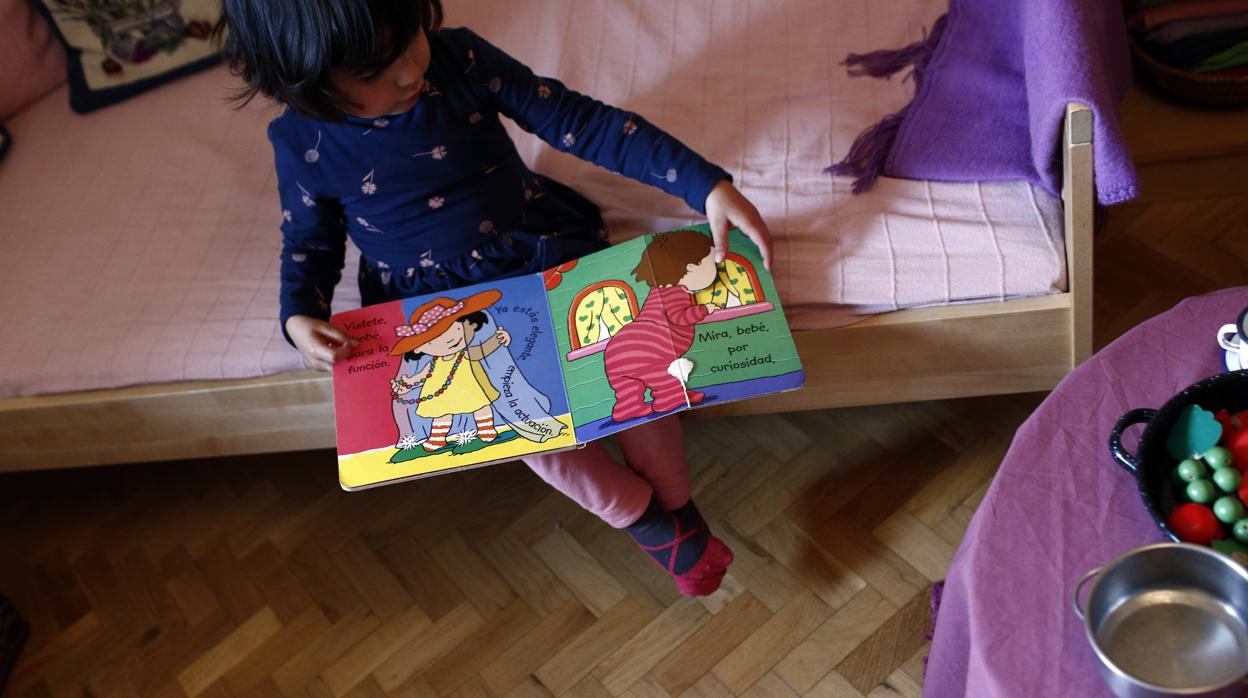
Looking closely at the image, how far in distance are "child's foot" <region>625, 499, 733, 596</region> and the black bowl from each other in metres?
0.56

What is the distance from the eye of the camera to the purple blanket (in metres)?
0.96

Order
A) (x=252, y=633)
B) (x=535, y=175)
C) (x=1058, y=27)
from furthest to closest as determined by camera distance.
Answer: (x=252, y=633) → (x=535, y=175) → (x=1058, y=27)

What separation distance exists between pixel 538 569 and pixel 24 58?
1.14m

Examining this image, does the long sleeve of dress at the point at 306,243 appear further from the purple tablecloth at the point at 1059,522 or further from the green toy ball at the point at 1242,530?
the green toy ball at the point at 1242,530

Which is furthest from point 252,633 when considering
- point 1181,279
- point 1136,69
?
point 1136,69

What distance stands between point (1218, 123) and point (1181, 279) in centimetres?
21

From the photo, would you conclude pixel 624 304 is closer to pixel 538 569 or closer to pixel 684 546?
pixel 684 546

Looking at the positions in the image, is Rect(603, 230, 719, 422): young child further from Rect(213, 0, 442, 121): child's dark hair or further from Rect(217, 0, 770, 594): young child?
Rect(213, 0, 442, 121): child's dark hair

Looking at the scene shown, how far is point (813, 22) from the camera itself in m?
1.42

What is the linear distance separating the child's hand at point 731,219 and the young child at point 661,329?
0.02 m

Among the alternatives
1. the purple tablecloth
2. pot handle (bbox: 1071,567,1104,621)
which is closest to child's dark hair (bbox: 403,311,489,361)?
the purple tablecloth

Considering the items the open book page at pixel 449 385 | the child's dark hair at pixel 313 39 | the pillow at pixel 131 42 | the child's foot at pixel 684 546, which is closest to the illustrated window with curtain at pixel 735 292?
the open book page at pixel 449 385

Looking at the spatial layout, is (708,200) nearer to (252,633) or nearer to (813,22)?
(813,22)

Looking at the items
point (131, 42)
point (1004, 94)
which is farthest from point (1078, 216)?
point (131, 42)
